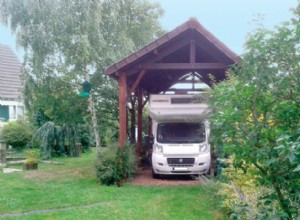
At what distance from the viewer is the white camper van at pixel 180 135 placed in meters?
12.3

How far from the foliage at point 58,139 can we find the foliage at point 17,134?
191 centimetres

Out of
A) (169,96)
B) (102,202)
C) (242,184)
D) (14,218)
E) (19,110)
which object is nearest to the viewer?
(242,184)

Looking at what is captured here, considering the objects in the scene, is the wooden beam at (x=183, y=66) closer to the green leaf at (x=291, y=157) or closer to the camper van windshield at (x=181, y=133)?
the camper van windshield at (x=181, y=133)

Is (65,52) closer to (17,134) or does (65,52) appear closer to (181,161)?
(181,161)

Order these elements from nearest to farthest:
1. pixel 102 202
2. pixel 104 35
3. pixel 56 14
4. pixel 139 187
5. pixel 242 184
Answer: pixel 242 184, pixel 102 202, pixel 139 187, pixel 56 14, pixel 104 35

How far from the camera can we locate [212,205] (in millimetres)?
8203

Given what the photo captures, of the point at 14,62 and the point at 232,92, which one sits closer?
the point at 232,92

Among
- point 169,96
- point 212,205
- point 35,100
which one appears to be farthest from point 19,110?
point 212,205

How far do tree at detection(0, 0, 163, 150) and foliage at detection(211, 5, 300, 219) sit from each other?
13.2 meters

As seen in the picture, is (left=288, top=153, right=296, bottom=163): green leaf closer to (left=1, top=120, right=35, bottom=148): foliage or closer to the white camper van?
the white camper van

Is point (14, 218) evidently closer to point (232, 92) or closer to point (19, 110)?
point (232, 92)

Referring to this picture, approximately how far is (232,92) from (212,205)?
5046 mm

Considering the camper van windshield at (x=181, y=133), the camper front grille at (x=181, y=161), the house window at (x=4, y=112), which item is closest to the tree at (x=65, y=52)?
the camper van windshield at (x=181, y=133)

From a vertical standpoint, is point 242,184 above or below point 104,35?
below
